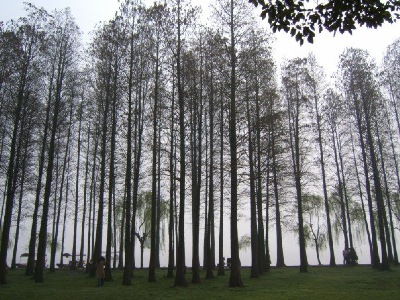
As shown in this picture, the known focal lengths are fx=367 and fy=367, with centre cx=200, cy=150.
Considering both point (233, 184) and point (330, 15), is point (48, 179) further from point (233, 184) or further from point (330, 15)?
point (330, 15)

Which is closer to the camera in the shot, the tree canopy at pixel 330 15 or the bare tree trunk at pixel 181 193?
the tree canopy at pixel 330 15

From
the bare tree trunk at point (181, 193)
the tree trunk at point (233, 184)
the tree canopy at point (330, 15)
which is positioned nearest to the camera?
the tree canopy at point (330, 15)

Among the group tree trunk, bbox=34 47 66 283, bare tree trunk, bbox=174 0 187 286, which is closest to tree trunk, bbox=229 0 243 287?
bare tree trunk, bbox=174 0 187 286

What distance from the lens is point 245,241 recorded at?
44500 millimetres

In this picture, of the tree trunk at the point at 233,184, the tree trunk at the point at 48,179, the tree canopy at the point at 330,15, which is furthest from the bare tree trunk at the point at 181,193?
the tree canopy at the point at 330,15

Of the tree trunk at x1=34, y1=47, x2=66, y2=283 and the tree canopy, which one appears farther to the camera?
the tree trunk at x1=34, y1=47, x2=66, y2=283

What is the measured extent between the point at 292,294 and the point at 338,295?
1.53 meters

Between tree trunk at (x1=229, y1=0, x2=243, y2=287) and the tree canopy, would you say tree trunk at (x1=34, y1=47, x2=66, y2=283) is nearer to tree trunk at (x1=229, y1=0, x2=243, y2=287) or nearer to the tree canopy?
tree trunk at (x1=229, y1=0, x2=243, y2=287)

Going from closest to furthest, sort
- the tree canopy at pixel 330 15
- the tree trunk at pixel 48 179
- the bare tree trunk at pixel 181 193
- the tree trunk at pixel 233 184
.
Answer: the tree canopy at pixel 330 15 < the tree trunk at pixel 233 184 < the bare tree trunk at pixel 181 193 < the tree trunk at pixel 48 179

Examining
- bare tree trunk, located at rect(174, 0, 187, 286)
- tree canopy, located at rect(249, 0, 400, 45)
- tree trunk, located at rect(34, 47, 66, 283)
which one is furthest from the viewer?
tree trunk, located at rect(34, 47, 66, 283)

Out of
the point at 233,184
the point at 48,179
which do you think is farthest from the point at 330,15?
the point at 48,179

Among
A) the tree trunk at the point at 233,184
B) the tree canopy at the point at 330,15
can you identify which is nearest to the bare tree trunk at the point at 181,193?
the tree trunk at the point at 233,184

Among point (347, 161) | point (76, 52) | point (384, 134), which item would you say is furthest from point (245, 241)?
point (76, 52)

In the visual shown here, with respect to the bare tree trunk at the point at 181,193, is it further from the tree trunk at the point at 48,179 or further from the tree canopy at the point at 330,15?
the tree canopy at the point at 330,15
